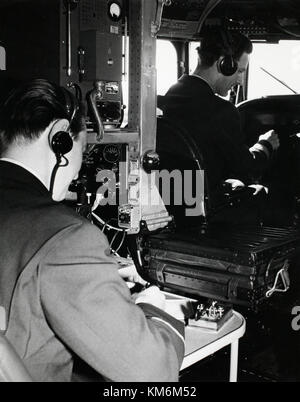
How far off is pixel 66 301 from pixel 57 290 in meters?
0.03

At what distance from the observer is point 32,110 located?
119cm

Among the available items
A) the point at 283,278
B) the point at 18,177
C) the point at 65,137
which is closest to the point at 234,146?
the point at 283,278

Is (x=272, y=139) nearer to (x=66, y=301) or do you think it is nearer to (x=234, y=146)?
(x=234, y=146)

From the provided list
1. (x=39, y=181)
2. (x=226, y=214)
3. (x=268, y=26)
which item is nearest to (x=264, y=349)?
(x=226, y=214)

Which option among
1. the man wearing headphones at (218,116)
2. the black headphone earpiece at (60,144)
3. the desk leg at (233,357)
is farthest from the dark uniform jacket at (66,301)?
the man wearing headphones at (218,116)

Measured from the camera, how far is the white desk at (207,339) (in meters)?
1.41

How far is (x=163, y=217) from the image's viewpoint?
7.94 ft

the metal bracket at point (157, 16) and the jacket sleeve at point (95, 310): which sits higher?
the metal bracket at point (157, 16)

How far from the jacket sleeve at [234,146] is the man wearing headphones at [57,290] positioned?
1.85 metres

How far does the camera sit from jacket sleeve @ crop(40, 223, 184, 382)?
95 cm

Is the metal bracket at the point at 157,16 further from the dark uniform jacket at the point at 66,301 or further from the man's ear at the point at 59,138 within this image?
the dark uniform jacket at the point at 66,301

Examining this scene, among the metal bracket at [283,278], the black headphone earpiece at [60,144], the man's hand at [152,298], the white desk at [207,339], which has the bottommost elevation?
the white desk at [207,339]

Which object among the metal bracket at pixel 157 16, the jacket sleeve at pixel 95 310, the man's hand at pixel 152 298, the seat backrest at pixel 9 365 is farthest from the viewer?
the metal bracket at pixel 157 16

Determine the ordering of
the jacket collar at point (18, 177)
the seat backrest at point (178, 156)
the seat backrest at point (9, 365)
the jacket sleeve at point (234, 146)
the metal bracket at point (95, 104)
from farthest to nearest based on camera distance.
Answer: the jacket sleeve at point (234, 146) → the seat backrest at point (178, 156) → the metal bracket at point (95, 104) → the jacket collar at point (18, 177) → the seat backrest at point (9, 365)
